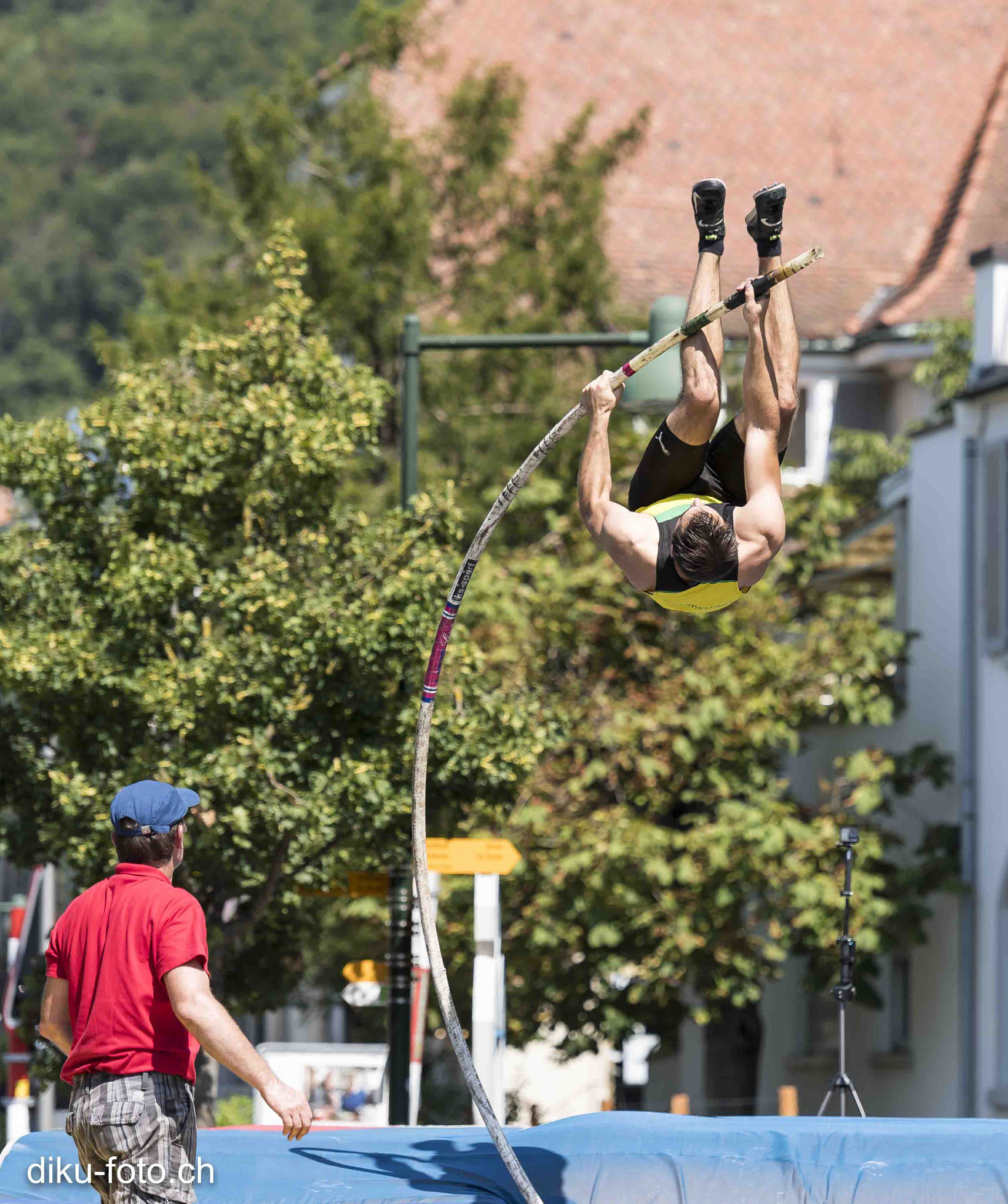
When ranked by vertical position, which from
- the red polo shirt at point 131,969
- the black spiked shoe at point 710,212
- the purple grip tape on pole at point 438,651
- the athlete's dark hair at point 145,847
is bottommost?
the red polo shirt at point 131,969

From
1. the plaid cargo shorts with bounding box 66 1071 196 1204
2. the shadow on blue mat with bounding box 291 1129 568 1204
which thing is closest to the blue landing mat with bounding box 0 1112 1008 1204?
the shadow on blue mat with bounding box 291 1129 568 1204

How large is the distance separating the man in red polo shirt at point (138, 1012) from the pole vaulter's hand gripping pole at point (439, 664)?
83.5 inches

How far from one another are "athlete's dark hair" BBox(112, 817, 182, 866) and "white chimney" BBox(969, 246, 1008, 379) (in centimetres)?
1559

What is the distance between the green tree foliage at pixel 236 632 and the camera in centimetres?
1245

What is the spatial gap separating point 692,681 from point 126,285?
182 ft

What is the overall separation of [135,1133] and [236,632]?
624cm

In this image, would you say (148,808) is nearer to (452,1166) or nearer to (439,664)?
(439,664)

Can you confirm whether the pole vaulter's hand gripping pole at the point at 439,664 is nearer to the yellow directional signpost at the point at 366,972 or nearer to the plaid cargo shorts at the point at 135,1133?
the plaid cargo shorts at the point at 135,1133

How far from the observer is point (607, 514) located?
8703mm

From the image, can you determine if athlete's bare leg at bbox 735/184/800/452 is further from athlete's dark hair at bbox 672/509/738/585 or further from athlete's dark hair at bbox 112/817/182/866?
athlete's dark hair at bbox 112/817/182/866

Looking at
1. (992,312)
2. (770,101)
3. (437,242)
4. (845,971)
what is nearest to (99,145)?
(770,101)

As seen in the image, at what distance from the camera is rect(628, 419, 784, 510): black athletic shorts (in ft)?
29.7

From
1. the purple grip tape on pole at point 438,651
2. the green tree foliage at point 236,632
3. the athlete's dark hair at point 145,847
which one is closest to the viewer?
the athlete's dark hair at point 145,847

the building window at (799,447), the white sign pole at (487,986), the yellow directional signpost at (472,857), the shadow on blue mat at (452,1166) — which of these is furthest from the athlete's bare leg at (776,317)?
the building window at (799,447)
